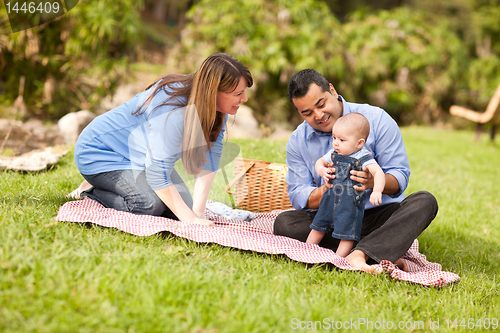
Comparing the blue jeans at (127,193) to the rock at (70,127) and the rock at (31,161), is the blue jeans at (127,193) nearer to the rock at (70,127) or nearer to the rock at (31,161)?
the rock at (31,161)

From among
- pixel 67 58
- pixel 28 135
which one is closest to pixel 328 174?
pixel 28 135

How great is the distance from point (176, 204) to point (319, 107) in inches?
48.2

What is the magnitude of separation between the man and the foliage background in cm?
561

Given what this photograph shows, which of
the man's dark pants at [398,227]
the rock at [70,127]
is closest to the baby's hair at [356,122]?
the man's dark pants at [398,227]

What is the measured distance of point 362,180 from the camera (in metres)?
2.55

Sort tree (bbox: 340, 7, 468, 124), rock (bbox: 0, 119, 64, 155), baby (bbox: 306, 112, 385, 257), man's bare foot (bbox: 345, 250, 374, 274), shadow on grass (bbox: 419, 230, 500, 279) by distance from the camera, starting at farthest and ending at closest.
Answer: tree (bbox: 340, 7, 468, 124), rock (bbox: 0, 119, 64, 155), shadow on grass (bbox: 419, 230, 500, 279), baby (bbox: 306, 112, 385, 257), man's bare foot (bbox: 345, 250, 374, 274)

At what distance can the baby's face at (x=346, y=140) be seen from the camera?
249 cm

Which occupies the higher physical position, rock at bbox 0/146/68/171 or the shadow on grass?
the shadow on grass

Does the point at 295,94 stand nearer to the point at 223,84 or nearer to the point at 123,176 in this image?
the point at 223,84

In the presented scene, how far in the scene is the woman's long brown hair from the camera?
2625 millimetres

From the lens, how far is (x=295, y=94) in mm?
2754

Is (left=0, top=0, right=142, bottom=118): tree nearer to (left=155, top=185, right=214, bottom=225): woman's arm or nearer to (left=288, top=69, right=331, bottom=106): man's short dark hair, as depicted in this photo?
(left=155, top=185, right=214, bottom=225): woman's arm

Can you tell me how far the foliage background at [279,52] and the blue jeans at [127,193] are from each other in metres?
5.00

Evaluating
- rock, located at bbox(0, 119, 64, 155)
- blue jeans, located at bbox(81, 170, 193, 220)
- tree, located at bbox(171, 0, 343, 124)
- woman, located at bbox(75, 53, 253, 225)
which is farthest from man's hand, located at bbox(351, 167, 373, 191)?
tree, located at bbox(171, 0, 343, 124)
